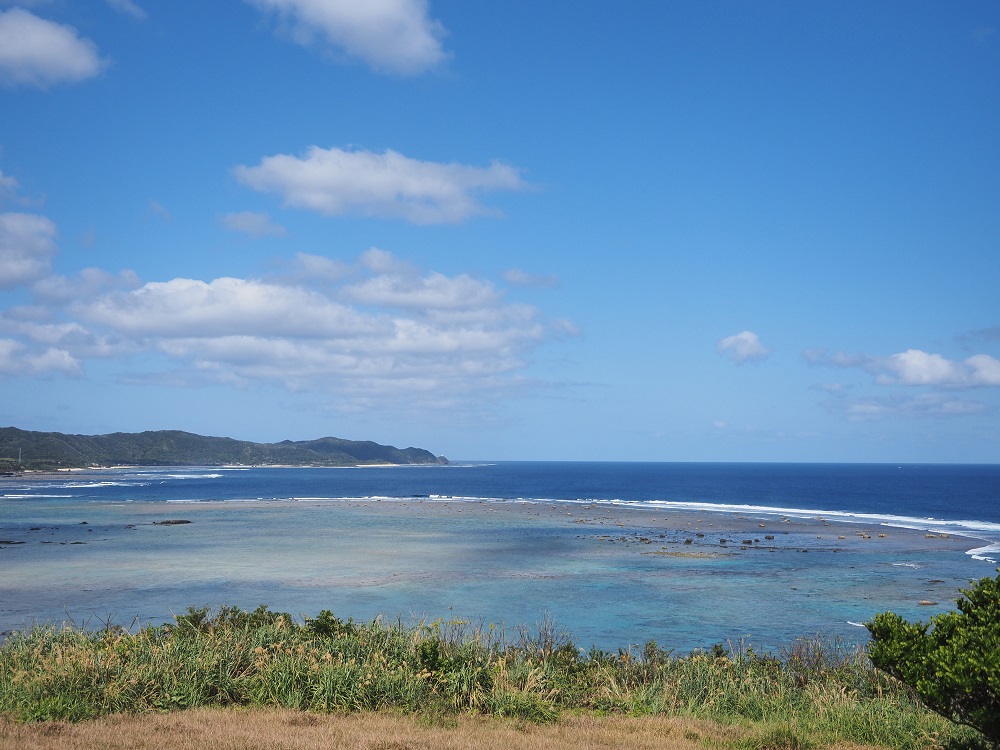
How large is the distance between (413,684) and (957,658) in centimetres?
765

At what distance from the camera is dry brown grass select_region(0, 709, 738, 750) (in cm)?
919

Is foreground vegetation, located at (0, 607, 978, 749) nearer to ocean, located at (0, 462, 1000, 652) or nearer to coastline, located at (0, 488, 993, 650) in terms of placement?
ocean, located at (0, 462, 1000, 652)

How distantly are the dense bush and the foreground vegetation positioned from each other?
2.25 m

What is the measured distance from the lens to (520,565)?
41656mm

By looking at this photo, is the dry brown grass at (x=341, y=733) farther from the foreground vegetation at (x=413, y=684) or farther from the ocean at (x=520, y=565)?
the ocean at (x=520, y=565)

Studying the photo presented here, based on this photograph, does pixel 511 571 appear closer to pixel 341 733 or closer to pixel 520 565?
pixel 520 565

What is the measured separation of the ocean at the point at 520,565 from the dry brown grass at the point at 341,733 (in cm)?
428

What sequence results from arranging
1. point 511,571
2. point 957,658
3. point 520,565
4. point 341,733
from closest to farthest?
point 957,658, point 341,733, point 511,571, point 520,565

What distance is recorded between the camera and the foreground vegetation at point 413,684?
10.8m

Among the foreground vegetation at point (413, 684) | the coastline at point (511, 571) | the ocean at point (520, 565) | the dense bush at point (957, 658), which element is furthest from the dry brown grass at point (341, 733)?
the coastline at point (511, 571)

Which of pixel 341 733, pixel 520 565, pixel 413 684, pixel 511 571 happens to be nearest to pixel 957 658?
pixel 341 733

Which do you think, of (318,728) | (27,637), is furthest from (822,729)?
(27,637)

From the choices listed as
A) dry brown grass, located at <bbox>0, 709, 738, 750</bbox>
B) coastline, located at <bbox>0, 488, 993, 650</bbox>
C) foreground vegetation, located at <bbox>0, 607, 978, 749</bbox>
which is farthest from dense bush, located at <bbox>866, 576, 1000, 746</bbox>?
coastline, located at <bbox>0, 488, 993, 650</bbox>

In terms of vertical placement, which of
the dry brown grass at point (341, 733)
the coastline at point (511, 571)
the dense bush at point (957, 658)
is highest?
the dense bush at point (957, 658)
